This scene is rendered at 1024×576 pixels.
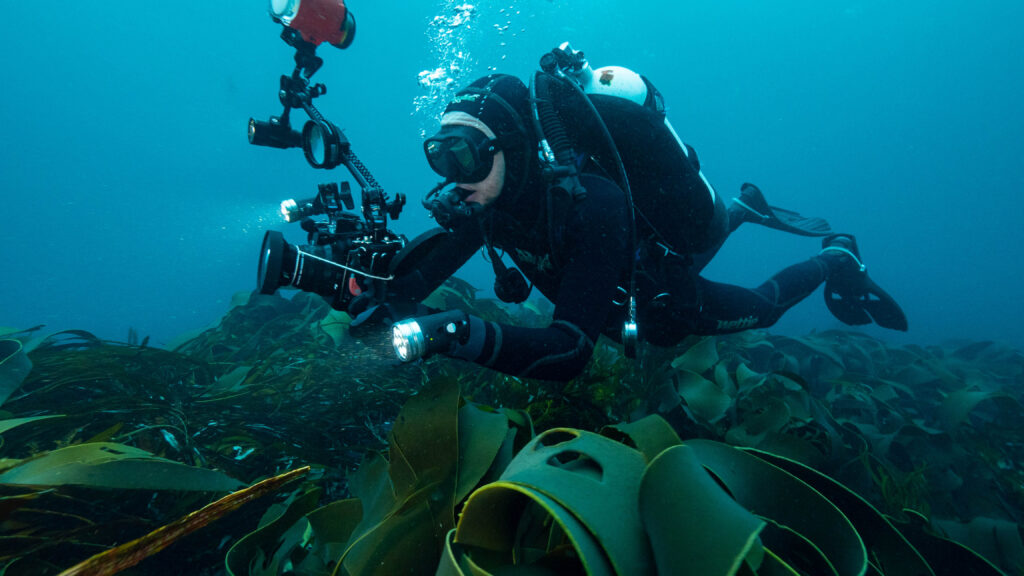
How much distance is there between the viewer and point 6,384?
1799 mm

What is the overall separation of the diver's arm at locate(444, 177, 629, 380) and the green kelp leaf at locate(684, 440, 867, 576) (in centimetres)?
93

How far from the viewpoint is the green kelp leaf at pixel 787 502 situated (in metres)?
1.01

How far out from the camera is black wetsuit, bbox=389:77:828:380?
2184mm

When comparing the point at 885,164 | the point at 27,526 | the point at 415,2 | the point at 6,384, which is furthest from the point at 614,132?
the point at 885,164

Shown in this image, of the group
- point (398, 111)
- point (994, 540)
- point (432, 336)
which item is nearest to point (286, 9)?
point (432, 336)

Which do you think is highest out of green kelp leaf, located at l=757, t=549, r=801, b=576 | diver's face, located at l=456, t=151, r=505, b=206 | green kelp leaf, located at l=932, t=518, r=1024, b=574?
diver's face, located at l=456, t=151, r=505, b=206

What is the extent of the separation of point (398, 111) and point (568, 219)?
275ft

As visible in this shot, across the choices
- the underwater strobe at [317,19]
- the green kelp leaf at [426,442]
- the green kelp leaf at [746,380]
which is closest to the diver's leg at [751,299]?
the green kelp leaf at [746,380]

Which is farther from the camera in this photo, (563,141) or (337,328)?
(337,328)

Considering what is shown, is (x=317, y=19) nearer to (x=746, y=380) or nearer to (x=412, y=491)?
(x=412, y=491)

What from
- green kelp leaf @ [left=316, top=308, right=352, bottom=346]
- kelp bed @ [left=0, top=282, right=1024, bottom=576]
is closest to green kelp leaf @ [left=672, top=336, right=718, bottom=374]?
kelp bed @ [left=0, top=282, right=1024, bottom=576]

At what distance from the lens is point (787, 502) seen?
44.6 inches

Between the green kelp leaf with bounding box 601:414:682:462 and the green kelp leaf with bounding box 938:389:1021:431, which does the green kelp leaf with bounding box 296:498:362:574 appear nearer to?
the green kelp leaf with bounding box 601:414:682:462

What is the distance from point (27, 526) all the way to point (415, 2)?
2852 inches
